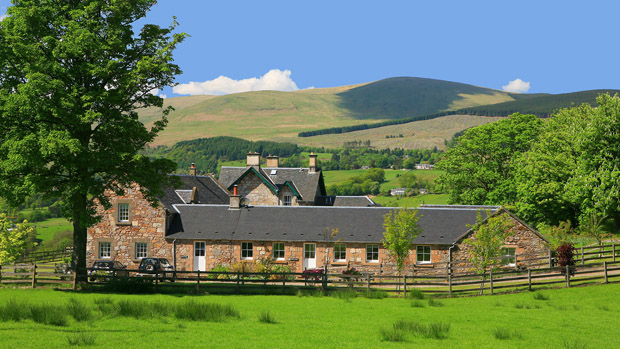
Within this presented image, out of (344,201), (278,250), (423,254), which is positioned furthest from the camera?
(344,201)

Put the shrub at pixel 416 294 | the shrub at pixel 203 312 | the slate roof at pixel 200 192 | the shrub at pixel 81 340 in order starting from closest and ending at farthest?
the shrub at pixel 81 340 < the shrub at pixel 203 312 < the shrub at pixel 416 294 < the slate roof at pixel 200 192

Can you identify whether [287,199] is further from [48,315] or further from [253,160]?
[48,315]

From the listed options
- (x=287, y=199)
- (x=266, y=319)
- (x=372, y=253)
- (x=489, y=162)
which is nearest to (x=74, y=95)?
(x=266, y=319)

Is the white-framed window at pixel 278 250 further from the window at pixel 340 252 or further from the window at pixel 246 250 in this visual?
the window at pixel 340 252

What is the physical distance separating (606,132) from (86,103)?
40.8 metres

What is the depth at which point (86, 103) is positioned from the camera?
30.6 m

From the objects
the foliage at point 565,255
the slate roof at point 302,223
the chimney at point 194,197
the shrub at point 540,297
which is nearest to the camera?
the shrub at point 540,297

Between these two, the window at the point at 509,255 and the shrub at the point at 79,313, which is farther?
the window at the point at 509,255

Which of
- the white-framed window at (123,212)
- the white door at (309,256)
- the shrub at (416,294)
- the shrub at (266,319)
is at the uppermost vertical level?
the white-framed window at (123,212)

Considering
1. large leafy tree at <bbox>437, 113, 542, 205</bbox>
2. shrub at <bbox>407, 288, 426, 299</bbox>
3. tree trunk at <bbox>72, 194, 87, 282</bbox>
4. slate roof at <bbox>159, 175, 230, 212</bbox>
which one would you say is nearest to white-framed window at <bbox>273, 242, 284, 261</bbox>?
slate roof at <bbox>159, 175, 230, 212</bbox>

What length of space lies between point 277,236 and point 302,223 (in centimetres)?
242

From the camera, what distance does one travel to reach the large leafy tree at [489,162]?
6210 cm

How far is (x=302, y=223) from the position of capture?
149ft

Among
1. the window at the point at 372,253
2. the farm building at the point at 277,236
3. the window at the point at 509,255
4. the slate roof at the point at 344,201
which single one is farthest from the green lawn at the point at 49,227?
the window at the point at 509,255
